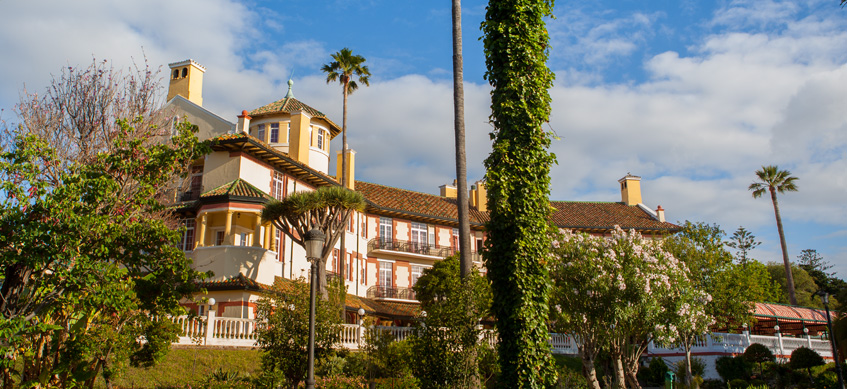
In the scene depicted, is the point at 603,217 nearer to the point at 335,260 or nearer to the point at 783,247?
the point at 783,247

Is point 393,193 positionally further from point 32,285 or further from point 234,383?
point 32,285

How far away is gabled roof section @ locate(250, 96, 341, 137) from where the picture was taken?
37.1m

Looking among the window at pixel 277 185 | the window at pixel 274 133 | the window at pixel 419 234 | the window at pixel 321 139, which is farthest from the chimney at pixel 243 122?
the window at pixel 419 234

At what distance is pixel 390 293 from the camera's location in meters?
41.2

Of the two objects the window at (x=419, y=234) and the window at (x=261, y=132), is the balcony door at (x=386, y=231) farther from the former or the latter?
the window at (x=261, y=132)

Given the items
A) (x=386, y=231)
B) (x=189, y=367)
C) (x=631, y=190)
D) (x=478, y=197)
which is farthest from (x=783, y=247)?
(x=189, y=367)

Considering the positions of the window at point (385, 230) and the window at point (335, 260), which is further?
the window at point (385, 230)

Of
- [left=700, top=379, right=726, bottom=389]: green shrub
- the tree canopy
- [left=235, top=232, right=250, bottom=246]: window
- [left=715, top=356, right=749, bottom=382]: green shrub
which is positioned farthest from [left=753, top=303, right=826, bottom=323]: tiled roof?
[left=235, top=232, right=250, bottom=246]: window

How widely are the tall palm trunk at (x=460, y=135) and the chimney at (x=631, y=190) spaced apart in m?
40.5

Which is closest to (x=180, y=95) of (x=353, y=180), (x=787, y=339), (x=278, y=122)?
(x=278, y=122)

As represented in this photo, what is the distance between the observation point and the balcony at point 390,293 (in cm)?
4047

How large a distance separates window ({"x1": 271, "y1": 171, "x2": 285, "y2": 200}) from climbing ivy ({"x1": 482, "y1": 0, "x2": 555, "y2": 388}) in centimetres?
2081

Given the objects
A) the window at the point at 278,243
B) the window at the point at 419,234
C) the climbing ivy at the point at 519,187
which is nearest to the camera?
the climbing ivy at the point at 519,187

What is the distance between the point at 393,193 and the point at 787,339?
26890 mm
